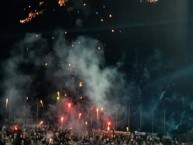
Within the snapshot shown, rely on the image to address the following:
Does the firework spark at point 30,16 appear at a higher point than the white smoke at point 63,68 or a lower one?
higher

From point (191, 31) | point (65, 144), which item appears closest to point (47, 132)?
point (65, 144)

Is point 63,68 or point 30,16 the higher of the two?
point 30,16

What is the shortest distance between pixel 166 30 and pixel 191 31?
3.41 metres

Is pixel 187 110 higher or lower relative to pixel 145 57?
lower

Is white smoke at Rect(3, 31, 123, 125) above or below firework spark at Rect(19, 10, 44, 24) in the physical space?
below

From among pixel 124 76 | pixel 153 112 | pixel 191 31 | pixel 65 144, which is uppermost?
pixel 191 31

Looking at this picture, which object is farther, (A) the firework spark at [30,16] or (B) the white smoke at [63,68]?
(B) the white smoke at [63,68]

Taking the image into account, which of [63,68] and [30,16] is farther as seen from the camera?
[63,68]

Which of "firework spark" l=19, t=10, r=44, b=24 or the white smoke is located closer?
"firework spark" l=19, t=10, r=44, b=24

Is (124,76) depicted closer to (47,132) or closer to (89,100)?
(89,100)

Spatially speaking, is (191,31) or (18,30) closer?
(191,31)

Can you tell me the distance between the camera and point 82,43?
60656mm

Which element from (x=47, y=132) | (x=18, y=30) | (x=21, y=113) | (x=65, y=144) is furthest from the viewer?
(x=21, y=113)

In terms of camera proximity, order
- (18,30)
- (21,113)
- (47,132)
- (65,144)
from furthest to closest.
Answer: (21,113)
(18,30)
(47,132)
(65,144)
